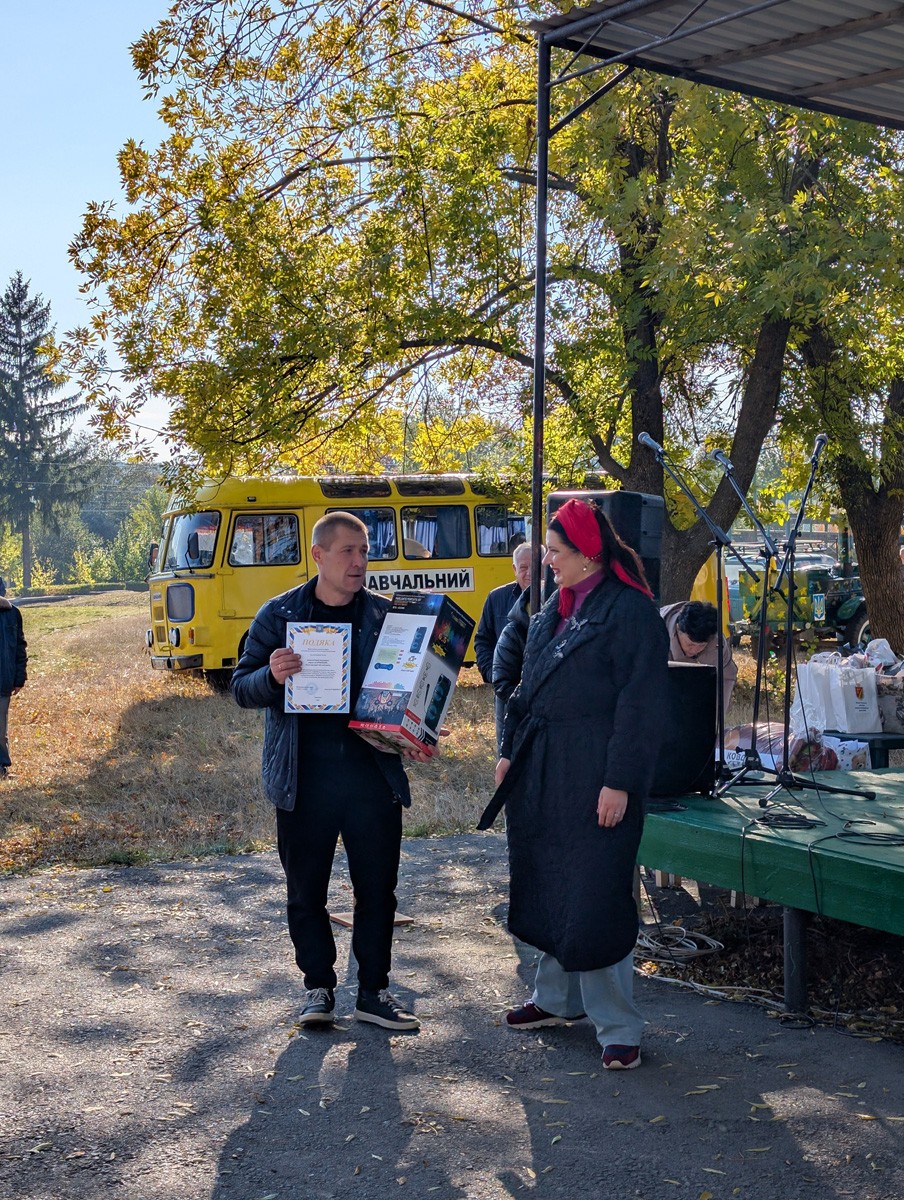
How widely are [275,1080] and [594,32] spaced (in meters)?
4.60

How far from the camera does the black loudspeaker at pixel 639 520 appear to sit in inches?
236

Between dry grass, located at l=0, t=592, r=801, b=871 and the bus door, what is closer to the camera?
dry grass, located at l=0, t=592, r=801, b=871

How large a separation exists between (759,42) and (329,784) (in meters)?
4.04

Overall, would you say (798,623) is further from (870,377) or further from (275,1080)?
(275,1080)

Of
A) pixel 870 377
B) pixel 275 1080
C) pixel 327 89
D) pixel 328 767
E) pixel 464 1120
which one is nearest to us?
pixel 464 1120

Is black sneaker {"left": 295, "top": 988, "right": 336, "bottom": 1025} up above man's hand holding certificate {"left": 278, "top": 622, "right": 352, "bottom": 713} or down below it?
below

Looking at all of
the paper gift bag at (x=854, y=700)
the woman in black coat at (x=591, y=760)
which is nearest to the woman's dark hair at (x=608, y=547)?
the woman in black coat at (x=591, y=760)

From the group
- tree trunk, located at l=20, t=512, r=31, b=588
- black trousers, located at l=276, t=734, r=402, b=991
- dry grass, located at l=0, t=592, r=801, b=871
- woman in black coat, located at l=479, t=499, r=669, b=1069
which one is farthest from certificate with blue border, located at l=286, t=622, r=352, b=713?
tree trunk, located at l=20, t=512, r=31, b=588

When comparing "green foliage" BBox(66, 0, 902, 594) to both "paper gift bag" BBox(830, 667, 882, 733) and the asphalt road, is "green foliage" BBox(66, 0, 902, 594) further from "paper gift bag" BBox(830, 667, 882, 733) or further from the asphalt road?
the asphalt road

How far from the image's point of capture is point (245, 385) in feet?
→ 47.5

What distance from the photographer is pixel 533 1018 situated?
5.10m

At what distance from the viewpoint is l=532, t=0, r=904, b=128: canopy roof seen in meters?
5.88

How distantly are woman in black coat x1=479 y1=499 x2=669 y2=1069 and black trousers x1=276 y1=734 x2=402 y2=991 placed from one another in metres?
0.53

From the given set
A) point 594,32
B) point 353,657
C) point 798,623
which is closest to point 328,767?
point 353,657
